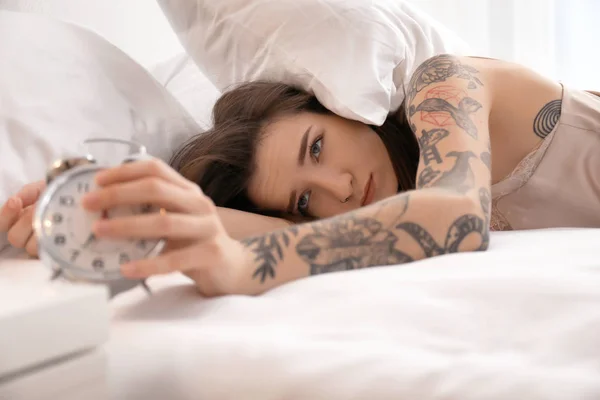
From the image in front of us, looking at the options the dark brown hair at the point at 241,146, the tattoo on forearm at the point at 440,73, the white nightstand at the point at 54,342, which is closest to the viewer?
the white nightstand at the point at 54,342

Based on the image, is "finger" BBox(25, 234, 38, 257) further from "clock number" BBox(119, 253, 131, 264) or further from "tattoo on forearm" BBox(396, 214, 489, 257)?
"tattoo on forearm" BBox(396, 214, 489, 257)

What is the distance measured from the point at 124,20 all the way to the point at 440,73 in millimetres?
808

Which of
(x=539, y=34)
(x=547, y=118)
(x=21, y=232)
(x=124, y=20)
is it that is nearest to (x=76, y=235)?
(x=21, y=232)

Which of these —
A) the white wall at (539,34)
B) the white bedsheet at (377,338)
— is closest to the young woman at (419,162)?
the white bedsheet at (377,338)

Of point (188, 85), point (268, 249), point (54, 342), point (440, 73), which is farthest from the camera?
point (188, 85)

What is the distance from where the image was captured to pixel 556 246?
0.83 m

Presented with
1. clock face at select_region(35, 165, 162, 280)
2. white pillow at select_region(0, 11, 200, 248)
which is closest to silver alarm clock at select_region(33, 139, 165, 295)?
clock face at select_region(35, 165, 162, 280)

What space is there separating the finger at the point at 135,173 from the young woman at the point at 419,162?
28cm

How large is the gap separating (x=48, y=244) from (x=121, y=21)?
1108 millimetres

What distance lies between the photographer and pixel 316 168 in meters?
1.15

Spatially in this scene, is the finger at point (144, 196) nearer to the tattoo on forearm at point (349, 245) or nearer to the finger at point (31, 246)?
the tattoo on forearm at point (349, 245)

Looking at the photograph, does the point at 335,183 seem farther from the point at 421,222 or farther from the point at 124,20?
the point at 124,20

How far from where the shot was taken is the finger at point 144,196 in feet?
1.78

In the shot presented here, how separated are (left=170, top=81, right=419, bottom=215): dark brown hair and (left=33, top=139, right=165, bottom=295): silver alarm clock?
65 cm
